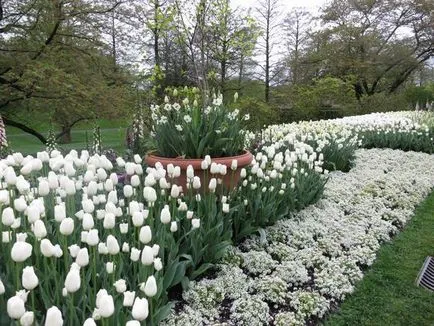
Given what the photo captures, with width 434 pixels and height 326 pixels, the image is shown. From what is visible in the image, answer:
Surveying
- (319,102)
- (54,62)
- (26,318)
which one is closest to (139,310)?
(26,318)

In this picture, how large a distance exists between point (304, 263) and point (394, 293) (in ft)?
2.45

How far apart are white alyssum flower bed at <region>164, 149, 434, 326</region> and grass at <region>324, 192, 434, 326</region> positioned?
10 centimetres

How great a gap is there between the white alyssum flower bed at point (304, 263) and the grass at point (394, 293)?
96mm

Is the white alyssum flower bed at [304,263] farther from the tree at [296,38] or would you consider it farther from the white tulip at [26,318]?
the tree at [296,38]

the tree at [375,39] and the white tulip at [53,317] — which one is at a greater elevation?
the tree at [375,39]

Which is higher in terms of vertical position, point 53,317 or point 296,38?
point 296,38

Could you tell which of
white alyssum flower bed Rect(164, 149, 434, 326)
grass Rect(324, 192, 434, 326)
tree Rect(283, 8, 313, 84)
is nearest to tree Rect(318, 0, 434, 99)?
tree Rect(283, 8, 313, 84)

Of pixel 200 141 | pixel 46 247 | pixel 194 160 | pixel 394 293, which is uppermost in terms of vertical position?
pixel 200 141

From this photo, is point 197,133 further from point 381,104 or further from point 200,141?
point 381,104

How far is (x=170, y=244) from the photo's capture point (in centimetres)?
278

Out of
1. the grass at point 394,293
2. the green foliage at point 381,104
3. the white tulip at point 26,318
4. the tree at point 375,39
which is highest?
the tree at point 375,39

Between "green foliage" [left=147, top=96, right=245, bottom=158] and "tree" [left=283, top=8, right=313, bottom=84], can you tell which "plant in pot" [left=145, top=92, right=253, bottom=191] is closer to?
"green foliage" [left=147, top=96, right=245, bottom=158]

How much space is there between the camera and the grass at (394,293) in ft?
10.1

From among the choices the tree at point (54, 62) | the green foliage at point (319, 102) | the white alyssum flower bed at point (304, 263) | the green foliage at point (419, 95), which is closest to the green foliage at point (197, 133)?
the white alyssum flower bed at point (304, 263)
